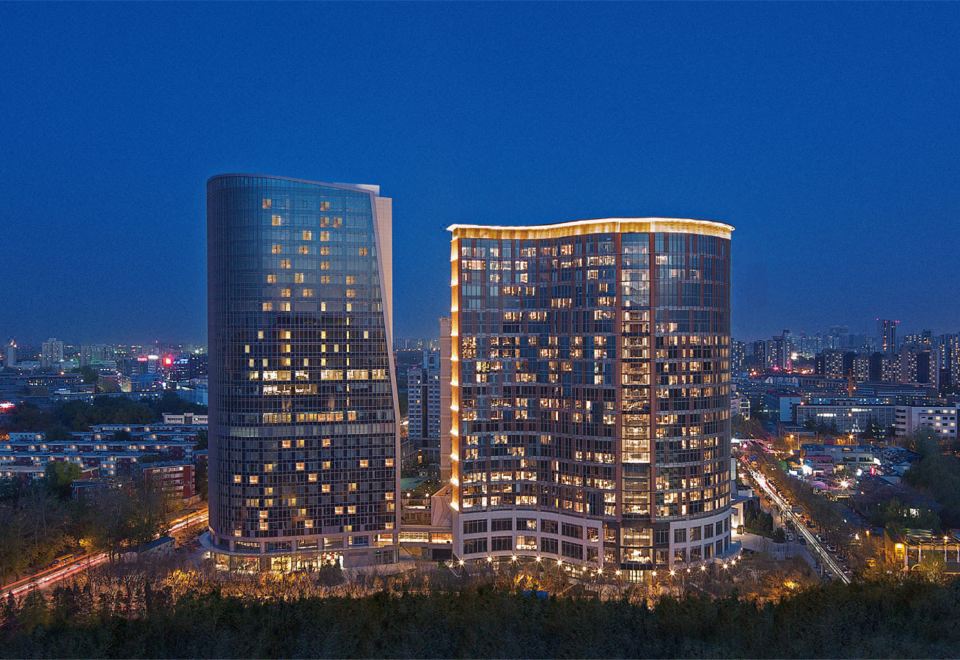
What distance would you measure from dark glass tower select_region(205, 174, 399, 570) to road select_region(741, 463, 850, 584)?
22.3m

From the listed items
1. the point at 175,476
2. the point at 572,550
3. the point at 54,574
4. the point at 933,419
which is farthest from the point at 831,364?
the point at 54,574

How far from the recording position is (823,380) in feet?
434

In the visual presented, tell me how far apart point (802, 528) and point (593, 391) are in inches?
741

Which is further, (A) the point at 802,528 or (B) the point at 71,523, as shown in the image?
(A) the point at 802,528

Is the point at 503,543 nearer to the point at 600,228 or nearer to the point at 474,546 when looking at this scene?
the point at 474,546

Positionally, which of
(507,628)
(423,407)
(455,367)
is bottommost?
(423,407)

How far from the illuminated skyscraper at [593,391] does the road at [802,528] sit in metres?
5.32

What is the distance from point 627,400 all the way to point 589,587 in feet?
29.8

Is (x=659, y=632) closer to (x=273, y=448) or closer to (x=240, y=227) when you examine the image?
(x=273, y=448)

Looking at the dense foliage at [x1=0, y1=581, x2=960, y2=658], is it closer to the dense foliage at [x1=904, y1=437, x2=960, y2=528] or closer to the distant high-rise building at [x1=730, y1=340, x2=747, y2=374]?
the dense foliage at [x1=904, y1=437, x2=960, y2=528]

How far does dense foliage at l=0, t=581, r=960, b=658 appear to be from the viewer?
796 inches

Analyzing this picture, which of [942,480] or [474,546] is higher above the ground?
[942,480]

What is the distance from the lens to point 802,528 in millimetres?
45250

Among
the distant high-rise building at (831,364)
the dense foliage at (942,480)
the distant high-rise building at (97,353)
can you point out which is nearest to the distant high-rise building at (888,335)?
the distant high-rise building at (831,364)
